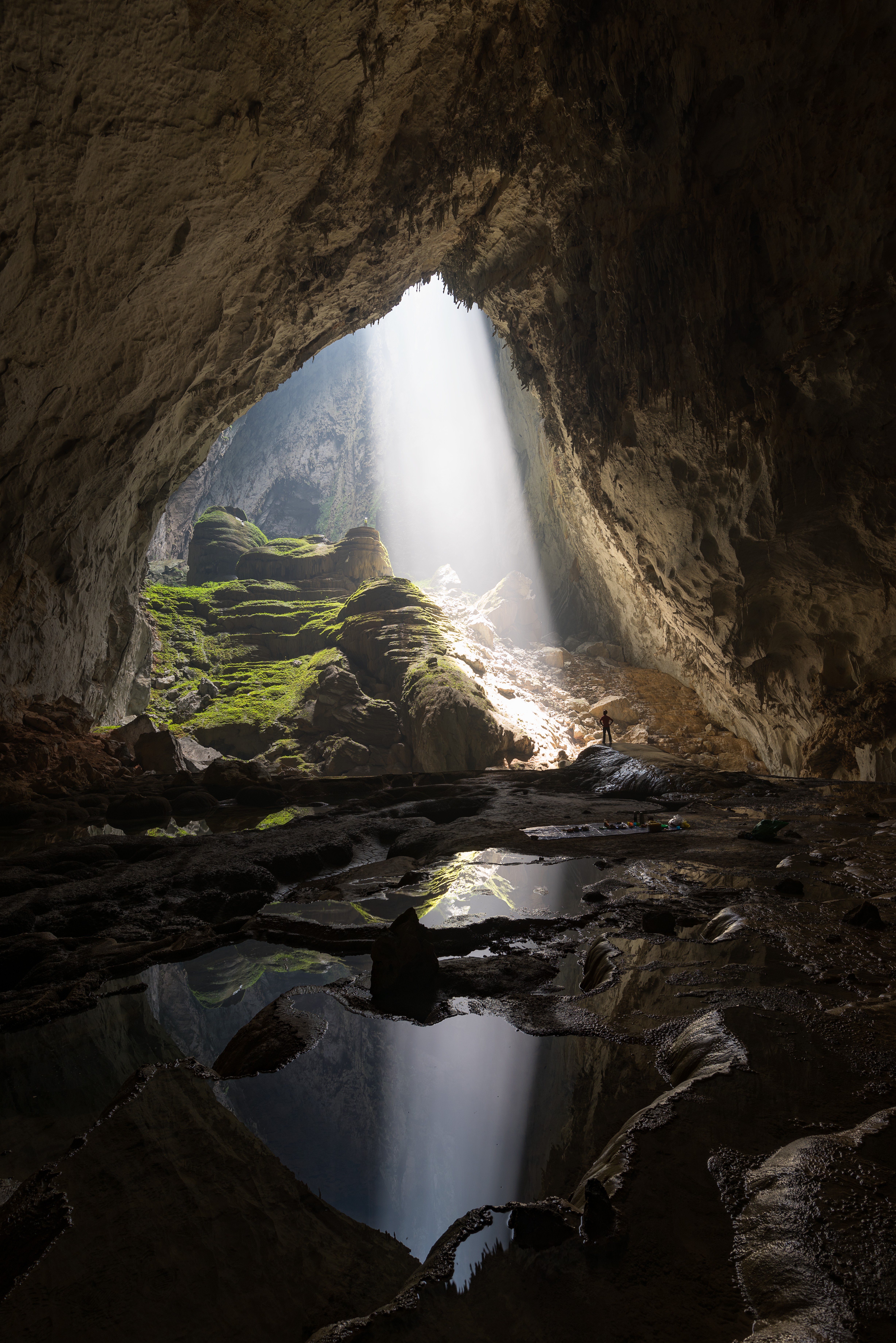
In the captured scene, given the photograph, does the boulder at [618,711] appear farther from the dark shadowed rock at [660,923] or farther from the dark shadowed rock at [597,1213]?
the dark shadowed rock at [597,1213]

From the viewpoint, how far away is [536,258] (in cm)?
1434

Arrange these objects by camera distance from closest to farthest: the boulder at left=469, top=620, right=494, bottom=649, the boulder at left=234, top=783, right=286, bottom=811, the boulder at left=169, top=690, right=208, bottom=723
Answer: the boulder at left=234, top=783, right=286, bottom=811, the boulder at left=169, top=690, right=208, bottom=723, the boulder at left=469, top=620, right=494, bottom=649

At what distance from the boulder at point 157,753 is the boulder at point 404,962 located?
1106 centimetres

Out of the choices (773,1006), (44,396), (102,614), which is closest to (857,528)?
(773,1006)

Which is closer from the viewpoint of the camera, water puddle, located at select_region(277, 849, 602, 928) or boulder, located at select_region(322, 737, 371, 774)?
water puddle, located at select_region(277, 849, 602, 928)

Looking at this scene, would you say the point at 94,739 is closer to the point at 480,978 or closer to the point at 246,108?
the point at 246,108

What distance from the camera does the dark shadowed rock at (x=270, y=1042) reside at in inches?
106

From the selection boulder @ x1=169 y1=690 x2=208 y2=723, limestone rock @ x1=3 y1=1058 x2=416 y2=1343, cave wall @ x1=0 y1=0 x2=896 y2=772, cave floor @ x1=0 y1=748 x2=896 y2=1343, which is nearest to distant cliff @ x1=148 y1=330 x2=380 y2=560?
boulder @ x1=169 y1=690 x2=208 y2=723

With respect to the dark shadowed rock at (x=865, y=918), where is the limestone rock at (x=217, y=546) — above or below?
above

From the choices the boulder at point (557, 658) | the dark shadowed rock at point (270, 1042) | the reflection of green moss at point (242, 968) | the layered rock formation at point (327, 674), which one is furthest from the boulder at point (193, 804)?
the boulder at point (557, 658)

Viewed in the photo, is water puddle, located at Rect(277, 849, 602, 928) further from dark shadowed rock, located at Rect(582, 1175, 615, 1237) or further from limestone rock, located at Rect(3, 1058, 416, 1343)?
dark shadowed rock, located at Rect(582, 1175, 615, 1237)

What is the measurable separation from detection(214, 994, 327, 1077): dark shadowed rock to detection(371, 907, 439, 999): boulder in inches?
13.7

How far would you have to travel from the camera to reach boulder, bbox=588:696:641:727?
25.2 meters

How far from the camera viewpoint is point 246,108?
336 inches
